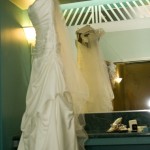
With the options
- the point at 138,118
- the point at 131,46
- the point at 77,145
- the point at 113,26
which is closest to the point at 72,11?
the point at 113,26

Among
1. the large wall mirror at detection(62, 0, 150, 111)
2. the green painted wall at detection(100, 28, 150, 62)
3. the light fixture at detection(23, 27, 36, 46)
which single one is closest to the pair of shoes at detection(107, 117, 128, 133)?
the large wall mirror at detection(62, 0, 150, 111)

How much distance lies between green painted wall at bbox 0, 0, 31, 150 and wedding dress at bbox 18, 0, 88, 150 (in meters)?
0.24

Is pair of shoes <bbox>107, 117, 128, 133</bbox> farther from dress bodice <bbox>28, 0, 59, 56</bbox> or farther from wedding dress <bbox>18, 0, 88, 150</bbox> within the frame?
dress bodice <bbox>28, 0, 59, 56</bbox>

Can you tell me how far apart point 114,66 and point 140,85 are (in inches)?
8.8

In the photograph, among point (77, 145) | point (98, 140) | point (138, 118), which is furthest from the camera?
point (138, 118)

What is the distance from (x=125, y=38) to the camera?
6.77 feet

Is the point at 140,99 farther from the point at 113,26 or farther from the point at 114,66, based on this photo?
the point at 113,26

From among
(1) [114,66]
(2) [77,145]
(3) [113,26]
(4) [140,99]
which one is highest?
(3) [113,26]

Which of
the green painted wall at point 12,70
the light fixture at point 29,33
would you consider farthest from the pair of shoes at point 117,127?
the light fixture at point 29,33

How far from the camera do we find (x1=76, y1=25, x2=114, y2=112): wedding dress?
6.61ft

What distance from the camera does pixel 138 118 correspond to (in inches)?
76.3

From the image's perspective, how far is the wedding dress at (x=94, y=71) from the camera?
79.4 inches

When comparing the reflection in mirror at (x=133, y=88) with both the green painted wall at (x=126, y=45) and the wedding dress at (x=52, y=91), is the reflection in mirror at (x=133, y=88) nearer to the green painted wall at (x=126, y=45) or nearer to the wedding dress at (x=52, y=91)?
the green painted wall at (x=126, y=45)

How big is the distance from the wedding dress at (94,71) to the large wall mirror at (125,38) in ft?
0.15
